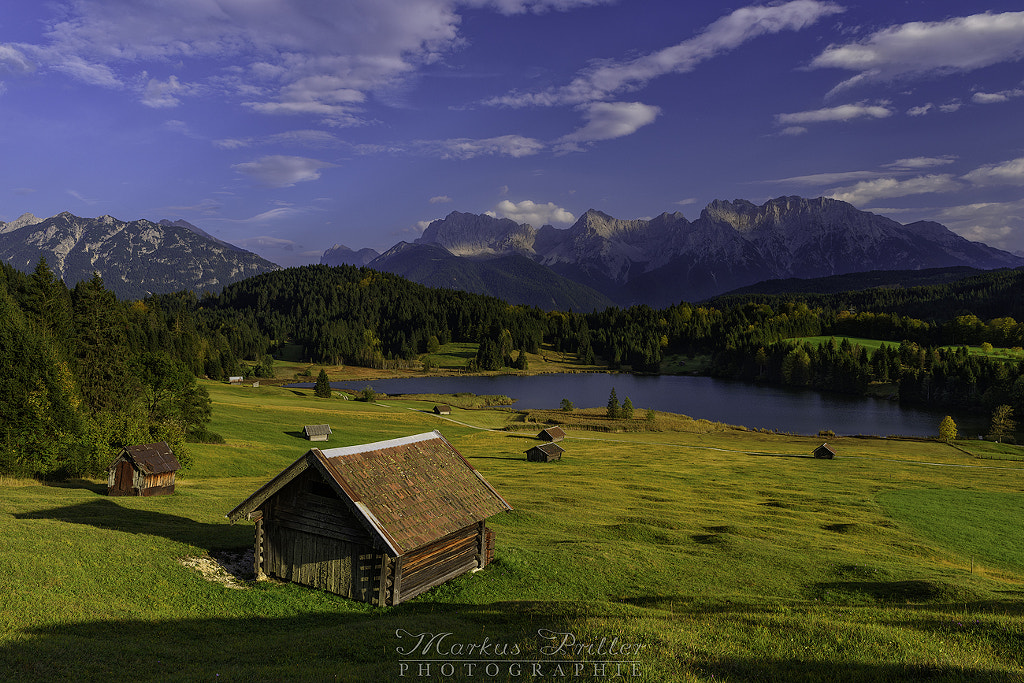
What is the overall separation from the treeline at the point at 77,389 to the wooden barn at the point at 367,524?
34.1 metres

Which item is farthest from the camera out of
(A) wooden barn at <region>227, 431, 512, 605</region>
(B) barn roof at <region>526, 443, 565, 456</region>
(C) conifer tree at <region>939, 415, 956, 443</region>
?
(C) conifer tree at <region>939, 415, 956, 443</region>

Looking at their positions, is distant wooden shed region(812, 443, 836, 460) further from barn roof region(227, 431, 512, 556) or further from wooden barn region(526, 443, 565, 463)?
barn roof region(227, 431, 512, 556)

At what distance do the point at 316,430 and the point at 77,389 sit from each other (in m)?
28.7

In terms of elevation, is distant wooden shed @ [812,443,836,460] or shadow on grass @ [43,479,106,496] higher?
shadow on grass @ [43,479,106,496]

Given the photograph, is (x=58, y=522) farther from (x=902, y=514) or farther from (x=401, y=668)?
(x=902, y=514)

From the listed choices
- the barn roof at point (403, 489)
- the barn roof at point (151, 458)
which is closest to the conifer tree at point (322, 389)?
the barn roof at point (151, 458)

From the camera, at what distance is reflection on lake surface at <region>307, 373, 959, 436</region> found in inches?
4995

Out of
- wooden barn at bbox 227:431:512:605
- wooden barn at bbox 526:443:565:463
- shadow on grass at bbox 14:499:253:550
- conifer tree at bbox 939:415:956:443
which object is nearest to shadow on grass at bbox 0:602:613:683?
wooden barn at bbox 227:431:512:605

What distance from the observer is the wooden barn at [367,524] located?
21.7 metres

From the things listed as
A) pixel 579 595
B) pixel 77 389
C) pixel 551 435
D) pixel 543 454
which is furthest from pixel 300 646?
pixel 551 435

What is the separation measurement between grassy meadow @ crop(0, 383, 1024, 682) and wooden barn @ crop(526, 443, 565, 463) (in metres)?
14.5

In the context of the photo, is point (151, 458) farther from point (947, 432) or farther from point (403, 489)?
point (947, 432)

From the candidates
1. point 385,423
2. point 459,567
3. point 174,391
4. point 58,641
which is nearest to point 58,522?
point 58,641

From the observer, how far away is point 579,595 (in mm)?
23453
